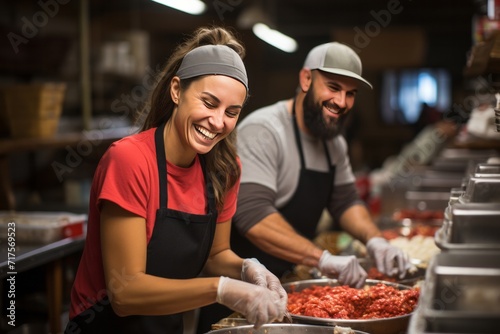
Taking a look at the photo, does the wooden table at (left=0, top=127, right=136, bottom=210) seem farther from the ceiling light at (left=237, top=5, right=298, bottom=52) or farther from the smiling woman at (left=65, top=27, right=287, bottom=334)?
the ceiling light at (left=237, top=5, right=298, bottom=52)

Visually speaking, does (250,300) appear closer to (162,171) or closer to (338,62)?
(162,171)

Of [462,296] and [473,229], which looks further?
[473,229]

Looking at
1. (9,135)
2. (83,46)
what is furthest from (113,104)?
(9,135)

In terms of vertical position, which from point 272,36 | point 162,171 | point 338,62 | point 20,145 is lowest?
point 162,171

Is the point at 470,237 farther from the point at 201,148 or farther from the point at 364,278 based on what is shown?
the point at 364,278

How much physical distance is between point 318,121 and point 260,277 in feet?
3.91

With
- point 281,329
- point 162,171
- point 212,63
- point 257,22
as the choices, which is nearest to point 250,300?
point 281,329

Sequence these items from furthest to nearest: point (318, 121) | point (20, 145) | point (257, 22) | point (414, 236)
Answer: point (257, 22), point (20, 145), point (414, 236), point (318, 121)

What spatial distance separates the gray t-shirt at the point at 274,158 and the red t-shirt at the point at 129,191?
771 millimetres

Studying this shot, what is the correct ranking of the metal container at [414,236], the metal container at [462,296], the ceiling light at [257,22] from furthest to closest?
the ceiling light at [257,22] → the metal container at [414,236] → the metal container at [462,296]

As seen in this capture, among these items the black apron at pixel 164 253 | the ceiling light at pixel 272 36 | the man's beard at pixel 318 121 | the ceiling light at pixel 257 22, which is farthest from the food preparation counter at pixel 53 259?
the ceiling light at pixel 272 36

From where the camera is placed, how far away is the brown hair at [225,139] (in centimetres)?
239

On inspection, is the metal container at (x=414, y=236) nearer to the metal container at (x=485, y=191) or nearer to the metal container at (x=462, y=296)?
the metal container at (x=485, y=191)

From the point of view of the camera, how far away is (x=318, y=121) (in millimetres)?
3291
